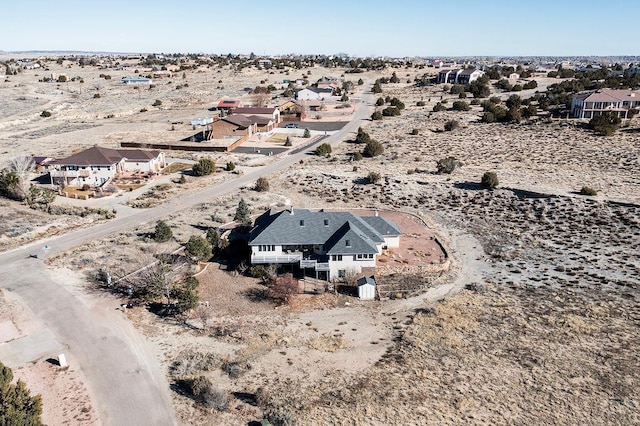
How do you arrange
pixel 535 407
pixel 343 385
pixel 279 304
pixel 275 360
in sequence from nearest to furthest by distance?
1. pixel 535 407
2. pixel 343 385
3. pixel 275 360
4. pixel 279 304

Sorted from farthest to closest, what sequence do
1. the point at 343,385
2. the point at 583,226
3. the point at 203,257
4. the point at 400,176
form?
the point at 400,176, the point at 583,226, the point at 203,257, the point at 343,385

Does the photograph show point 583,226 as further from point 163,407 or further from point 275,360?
point 163,407

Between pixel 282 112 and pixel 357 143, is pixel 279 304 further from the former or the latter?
pixel 282 112

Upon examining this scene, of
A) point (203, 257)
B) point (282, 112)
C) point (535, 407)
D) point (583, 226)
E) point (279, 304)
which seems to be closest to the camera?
point (535, 407)

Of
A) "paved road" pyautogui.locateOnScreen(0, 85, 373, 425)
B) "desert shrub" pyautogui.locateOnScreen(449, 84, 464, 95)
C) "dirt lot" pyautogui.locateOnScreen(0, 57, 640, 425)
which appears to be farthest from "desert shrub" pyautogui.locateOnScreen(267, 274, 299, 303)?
"desert shrub" pyautogui.locateOnScreen(449, 84, 464, 95)

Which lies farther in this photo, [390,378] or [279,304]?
[279,304]

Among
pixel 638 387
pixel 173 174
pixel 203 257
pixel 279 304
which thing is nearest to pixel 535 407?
pixel 638 387

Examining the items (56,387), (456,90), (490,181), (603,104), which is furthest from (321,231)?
(456,90)

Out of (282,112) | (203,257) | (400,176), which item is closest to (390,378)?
(203,257)
